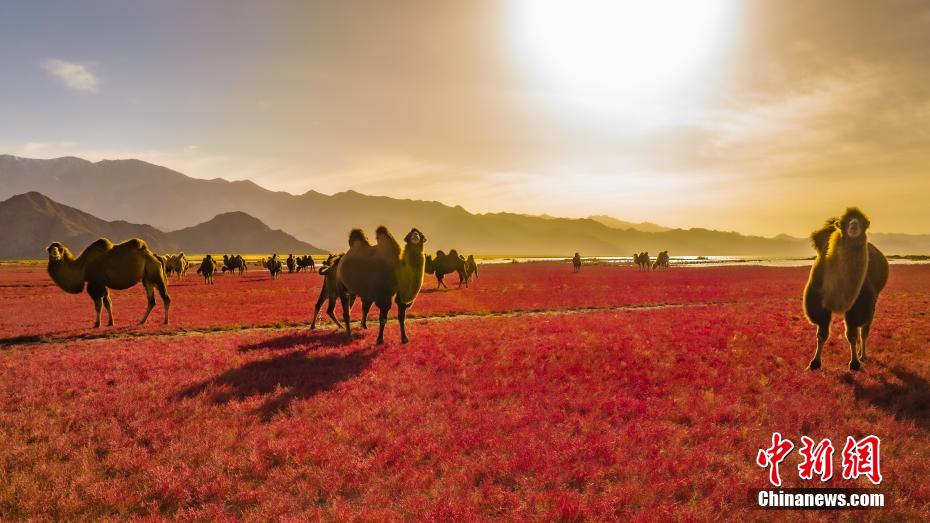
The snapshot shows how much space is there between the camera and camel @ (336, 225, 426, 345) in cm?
1459

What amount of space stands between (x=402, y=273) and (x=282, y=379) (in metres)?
5.31

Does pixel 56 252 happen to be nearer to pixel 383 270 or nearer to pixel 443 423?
pixel 383 270

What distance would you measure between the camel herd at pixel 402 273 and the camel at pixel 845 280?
0.06ft

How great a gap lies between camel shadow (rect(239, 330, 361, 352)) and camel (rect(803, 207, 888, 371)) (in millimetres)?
13790

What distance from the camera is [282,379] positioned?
35.5 ft

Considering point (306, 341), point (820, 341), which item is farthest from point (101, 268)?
point (820, 341)

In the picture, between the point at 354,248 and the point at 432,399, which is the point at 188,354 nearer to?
the point at 354,248

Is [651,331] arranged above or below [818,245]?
below

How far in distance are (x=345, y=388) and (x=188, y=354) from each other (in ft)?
21.8

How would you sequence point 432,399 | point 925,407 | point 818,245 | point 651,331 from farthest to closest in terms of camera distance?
point 651,331 < point 818,245 < point 432,399 < point 925,407

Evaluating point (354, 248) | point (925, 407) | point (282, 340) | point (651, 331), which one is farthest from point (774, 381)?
point (282, 340)

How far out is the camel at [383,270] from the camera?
47.9 feet

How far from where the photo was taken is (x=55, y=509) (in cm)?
530

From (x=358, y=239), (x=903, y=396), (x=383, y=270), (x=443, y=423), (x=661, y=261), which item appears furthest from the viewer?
(x=661, y=261)
